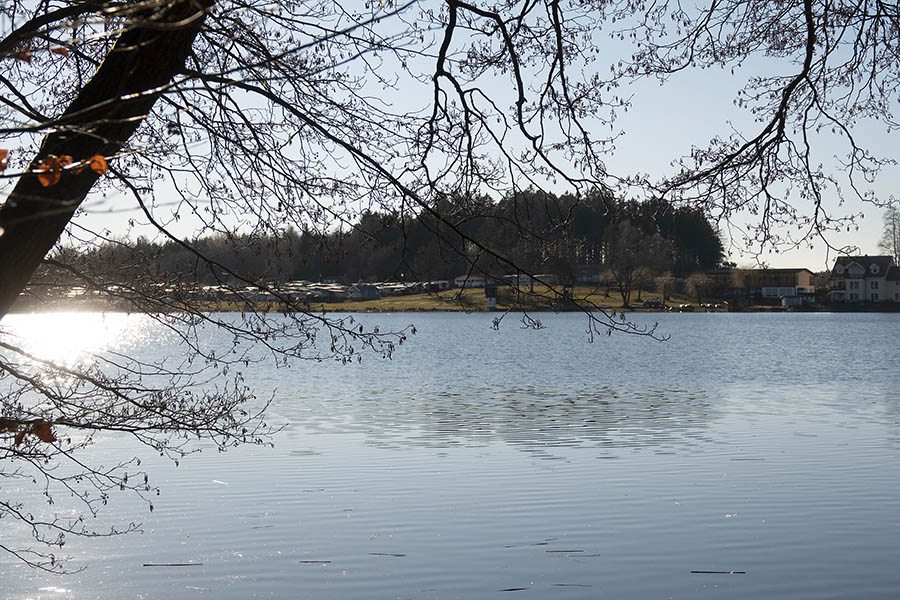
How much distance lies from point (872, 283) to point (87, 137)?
138965 mm

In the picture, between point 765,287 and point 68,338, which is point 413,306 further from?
point 68,338

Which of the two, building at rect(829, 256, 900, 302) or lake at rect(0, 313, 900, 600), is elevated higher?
building at rect(829, 256, 900, 302)

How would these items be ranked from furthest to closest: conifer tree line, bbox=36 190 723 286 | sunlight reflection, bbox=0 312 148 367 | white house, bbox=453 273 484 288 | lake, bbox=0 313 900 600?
lake, bbox=0 313 900 600, sunlight reflection, bbox=0 312 148 367, conifer tree line, bbox=36 190 723 286, white house, bbox=453 273 484 288

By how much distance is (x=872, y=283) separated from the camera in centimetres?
13188

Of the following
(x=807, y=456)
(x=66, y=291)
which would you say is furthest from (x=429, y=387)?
(x=66, y=291)

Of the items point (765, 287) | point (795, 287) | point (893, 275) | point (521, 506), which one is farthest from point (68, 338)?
point (795, 287)

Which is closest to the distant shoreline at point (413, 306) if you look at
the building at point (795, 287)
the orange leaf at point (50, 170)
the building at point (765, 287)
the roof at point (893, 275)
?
the building at point (765, 287)

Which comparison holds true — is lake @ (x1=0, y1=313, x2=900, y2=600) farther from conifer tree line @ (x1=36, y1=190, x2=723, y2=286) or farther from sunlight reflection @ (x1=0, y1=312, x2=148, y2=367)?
conifer tree line @ (x1=36, y1=190, x2=723, y2=286)

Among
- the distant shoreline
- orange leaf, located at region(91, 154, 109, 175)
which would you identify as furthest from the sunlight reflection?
orange leaf, located at region(91, 154, 109, 175)

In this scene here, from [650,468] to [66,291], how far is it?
10.3 metres

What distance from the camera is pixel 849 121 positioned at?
865cm

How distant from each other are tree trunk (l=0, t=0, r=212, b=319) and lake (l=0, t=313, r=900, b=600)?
4.50 m

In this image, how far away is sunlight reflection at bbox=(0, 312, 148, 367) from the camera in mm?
9119

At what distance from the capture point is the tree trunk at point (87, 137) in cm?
488
